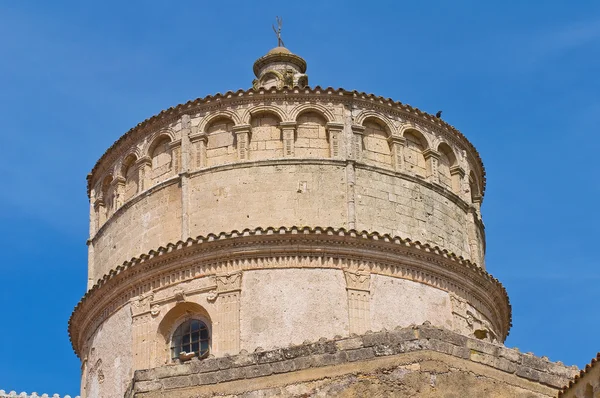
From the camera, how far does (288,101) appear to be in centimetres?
2903

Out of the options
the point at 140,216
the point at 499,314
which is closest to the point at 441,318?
the point at 499,314

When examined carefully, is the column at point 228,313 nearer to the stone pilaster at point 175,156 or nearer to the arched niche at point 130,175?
the stone pilaster at point 175,156

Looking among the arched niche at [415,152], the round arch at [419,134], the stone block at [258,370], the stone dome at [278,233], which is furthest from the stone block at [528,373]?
the round arch at [419,134]

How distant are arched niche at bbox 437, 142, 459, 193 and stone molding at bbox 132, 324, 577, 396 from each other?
39.5 feet

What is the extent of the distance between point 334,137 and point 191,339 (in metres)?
5.10

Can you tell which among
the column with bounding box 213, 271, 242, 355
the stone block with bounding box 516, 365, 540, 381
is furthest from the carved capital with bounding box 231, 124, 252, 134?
the stone block with bounding box 516, 365, 540, 381

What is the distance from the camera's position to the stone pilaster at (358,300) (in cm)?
2673

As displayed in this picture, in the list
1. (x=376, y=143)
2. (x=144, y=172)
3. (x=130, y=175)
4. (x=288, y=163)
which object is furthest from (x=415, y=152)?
(x=130, y=175)

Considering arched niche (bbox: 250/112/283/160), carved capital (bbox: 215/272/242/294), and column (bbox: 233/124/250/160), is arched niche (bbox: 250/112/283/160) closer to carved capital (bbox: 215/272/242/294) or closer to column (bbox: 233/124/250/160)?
column (bbox: 233/124/250/160)

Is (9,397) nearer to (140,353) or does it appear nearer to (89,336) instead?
(89,336)

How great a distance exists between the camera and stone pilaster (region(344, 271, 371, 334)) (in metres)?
26.7

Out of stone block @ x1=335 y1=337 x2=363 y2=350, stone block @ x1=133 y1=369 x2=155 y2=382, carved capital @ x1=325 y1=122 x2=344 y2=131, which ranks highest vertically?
carved capital @ x1=325 y1=122 x2=344 y2=131

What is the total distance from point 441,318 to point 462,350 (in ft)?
31.6

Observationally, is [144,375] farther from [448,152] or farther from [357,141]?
[448,152]
